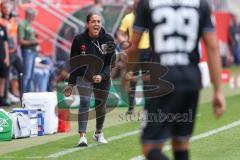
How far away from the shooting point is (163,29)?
6.66 meters

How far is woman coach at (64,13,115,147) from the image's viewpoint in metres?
11.4

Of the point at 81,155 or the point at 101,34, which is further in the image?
the point at 101,34

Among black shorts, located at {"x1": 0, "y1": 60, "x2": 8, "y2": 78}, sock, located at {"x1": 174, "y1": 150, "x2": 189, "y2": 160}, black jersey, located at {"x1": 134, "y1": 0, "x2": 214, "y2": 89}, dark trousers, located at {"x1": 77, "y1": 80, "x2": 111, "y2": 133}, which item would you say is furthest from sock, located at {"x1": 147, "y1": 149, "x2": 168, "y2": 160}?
black shorts, located at {"x1": 0, "y1": 60, "x2": 8, "y2": 78}

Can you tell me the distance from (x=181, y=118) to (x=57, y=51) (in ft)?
50.9

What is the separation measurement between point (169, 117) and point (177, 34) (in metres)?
0.67

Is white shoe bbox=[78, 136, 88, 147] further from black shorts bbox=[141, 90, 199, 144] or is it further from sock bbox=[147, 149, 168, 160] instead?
sock bbox=[147, 149, 168, 160]

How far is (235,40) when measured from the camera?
110 feet

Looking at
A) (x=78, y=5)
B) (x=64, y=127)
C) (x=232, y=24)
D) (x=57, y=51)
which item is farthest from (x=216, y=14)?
(x=64, y=127)

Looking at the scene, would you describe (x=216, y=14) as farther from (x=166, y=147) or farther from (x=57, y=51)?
(x=166, y=147)

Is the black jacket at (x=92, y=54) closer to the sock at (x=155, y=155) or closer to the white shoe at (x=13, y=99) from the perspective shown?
the sock at (x=155, y=155)

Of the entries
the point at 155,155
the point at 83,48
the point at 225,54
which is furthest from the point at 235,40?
the point at 155,155

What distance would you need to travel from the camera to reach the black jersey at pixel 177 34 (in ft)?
21.8

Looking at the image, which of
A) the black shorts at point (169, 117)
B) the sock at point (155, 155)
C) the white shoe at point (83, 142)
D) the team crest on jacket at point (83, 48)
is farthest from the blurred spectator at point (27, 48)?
the sock at point (155, 155)

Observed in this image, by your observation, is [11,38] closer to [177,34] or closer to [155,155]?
[177,34]
